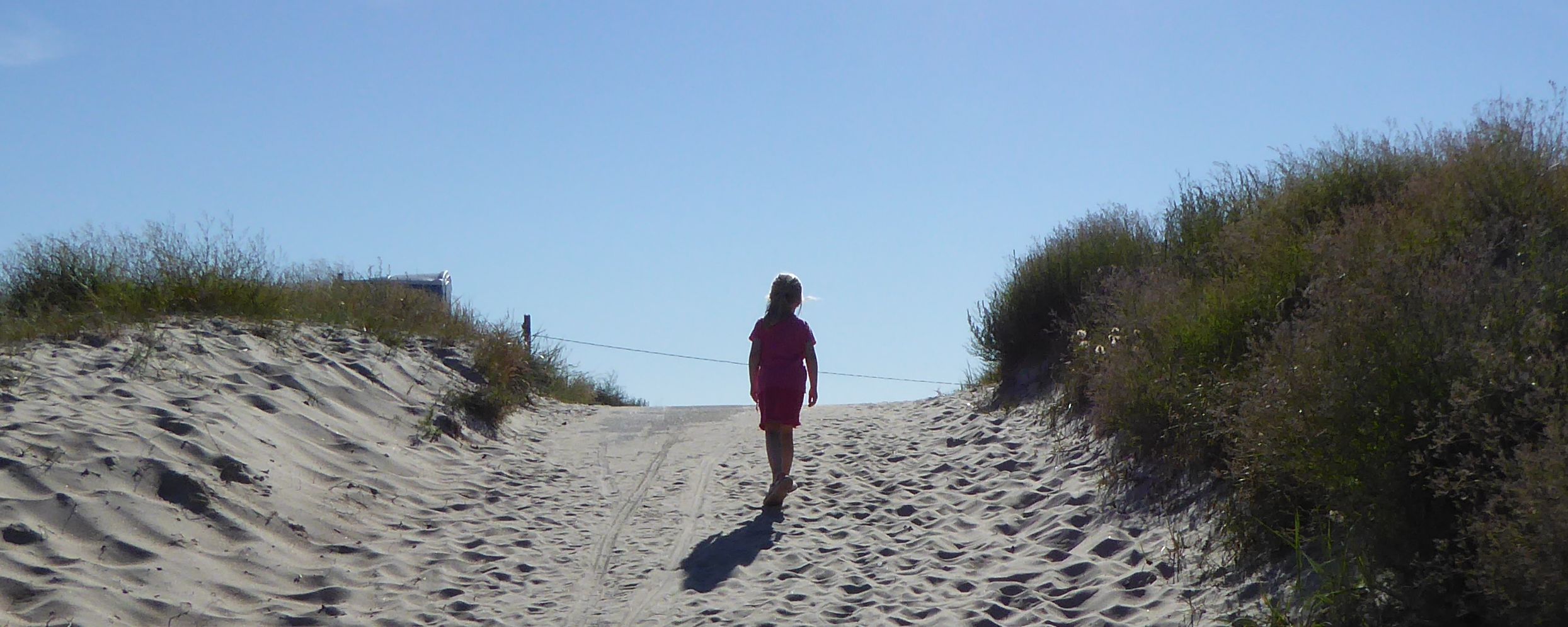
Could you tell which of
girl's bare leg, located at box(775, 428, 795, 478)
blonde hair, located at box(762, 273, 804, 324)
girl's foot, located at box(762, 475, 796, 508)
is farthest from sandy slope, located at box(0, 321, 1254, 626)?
blonde hair, located at box(762, 273, 804, 324)

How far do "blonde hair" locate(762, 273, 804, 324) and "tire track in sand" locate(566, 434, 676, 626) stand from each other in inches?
66.6

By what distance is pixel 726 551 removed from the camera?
655 centimetres

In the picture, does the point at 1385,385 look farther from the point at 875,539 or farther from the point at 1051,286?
the point at 1051,286

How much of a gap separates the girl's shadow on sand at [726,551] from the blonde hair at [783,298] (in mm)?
1418

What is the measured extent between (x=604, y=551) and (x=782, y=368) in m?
1.92

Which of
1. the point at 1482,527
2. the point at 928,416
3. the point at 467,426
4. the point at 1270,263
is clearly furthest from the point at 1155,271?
the point at 467,426

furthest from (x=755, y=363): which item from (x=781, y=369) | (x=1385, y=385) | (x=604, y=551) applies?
(x=1385, y=385)

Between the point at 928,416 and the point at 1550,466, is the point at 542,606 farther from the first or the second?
the point at 928,416

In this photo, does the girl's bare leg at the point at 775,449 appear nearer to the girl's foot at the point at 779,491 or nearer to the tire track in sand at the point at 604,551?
the girl's foot at the point at 779,491

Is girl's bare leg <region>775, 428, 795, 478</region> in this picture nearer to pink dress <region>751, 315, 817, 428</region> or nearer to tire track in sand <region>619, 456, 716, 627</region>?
pink dress <region>751, 315, 817, 428</region>

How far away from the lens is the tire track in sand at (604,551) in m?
5.52

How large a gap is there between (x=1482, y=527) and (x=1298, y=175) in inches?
234

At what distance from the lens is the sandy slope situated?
5180mm

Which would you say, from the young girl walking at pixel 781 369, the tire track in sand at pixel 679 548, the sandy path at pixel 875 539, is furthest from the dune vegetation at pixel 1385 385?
the tire track in sand at pixel 679 548
